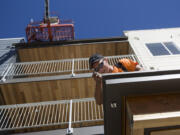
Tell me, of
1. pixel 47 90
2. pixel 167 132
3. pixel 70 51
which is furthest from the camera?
pixel 70 51

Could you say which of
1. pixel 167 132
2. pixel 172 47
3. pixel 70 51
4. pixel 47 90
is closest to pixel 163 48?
pixel 172 47

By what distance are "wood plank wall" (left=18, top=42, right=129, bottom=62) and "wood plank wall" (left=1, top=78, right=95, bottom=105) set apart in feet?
11.5

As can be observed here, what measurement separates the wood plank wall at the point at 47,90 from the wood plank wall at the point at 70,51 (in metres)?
3.52

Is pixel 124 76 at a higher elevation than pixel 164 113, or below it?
higher

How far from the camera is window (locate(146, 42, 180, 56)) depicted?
32.9 feet

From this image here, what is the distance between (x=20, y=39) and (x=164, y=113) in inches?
540

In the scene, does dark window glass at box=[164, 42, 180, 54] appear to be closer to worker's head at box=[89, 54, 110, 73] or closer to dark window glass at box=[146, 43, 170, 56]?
dark window glass at box=[146, 43, 170, 56]

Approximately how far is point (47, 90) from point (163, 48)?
282 inches

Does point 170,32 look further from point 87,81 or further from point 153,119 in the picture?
point 153,119

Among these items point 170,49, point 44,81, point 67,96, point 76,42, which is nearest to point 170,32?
point 170,49

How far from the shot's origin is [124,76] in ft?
9.26

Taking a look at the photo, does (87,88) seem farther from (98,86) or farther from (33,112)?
(98,86)

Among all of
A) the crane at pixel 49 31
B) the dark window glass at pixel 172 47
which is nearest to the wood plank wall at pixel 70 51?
the crane at pixel 49 31

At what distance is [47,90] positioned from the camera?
26.9ft
